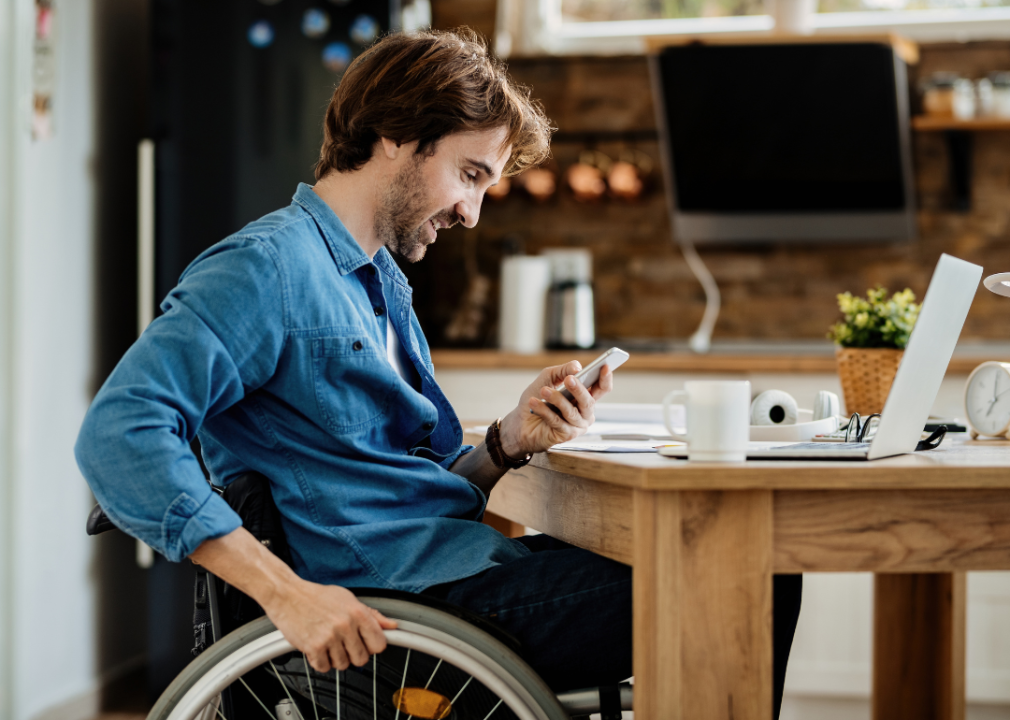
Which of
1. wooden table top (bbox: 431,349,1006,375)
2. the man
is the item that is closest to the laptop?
the man

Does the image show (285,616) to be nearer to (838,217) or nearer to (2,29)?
(2,29)

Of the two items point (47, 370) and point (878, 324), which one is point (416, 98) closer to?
point (878, 324)

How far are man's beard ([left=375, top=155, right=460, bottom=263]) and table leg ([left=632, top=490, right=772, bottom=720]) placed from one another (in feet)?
1.55

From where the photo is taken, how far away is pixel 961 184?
3.11 metres

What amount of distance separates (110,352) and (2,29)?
830 mm

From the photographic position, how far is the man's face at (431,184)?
1191 millimetres

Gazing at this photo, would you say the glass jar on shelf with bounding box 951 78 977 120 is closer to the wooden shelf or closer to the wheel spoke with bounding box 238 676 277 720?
the wooden shelf

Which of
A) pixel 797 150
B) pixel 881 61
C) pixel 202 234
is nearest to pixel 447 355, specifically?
pixel 202 234

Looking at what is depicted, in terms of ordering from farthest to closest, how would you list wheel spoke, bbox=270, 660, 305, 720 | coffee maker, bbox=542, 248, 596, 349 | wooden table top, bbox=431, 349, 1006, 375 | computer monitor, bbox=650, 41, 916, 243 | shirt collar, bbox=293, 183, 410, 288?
1. coffee maker, bbox=542, 248, 596, 349
2. computer monitor, bbox=650, 41, 916, 243
3. wooden table top, bbox=431, 349, 1006, 375
4. shirt collar, bbox=293, 183, 410, 288
5. wheel spoke, bbox=270, 660, 305, 720

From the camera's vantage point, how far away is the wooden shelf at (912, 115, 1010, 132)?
296 cm

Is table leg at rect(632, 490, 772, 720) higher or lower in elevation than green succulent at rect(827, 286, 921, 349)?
lower

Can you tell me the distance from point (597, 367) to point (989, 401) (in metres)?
0.62

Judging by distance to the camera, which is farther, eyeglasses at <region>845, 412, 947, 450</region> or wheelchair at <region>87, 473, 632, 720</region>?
eyeglasses at <region>845, 412, 947, 450</region>

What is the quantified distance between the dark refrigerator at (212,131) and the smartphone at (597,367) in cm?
156
